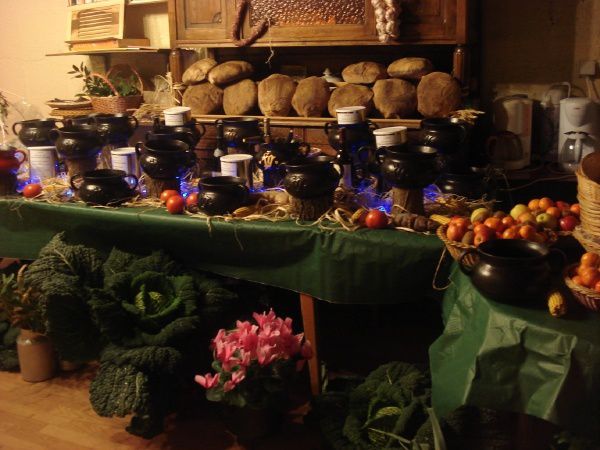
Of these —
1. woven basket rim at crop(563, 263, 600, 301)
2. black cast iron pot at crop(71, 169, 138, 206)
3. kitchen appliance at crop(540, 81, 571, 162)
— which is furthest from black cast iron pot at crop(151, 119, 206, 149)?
kitchen appliance at crop(540, 81, 571, 162)

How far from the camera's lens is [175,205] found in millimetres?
2354

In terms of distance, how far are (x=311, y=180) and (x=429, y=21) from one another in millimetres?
1404

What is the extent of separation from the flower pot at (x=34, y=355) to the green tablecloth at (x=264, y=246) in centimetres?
34

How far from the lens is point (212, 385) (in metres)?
2.10

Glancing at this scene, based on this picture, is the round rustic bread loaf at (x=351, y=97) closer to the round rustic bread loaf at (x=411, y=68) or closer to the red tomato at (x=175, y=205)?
the round rustic bread loaf at (x=411, y=68)

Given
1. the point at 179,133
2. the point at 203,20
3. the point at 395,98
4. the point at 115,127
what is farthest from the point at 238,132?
the point at 203,20

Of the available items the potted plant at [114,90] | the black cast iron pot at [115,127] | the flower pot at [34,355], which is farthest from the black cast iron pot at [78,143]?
the potted plant at [114,90]

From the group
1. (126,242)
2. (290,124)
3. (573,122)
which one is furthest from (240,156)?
(573,122)

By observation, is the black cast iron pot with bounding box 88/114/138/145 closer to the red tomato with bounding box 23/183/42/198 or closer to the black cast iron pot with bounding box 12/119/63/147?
the black cast iron pot with bounding box 12/119/63/147

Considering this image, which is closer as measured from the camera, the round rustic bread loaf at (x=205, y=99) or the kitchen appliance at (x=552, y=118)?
the kitchen appliance at (x=552, y=118)

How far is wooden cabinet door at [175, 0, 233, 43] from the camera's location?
356 centimetres

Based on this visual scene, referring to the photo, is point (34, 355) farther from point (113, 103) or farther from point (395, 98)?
point (395, 98)

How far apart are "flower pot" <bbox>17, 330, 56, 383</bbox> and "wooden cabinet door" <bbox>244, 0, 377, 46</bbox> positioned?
1.88 m

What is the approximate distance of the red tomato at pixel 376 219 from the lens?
81.7 inches
